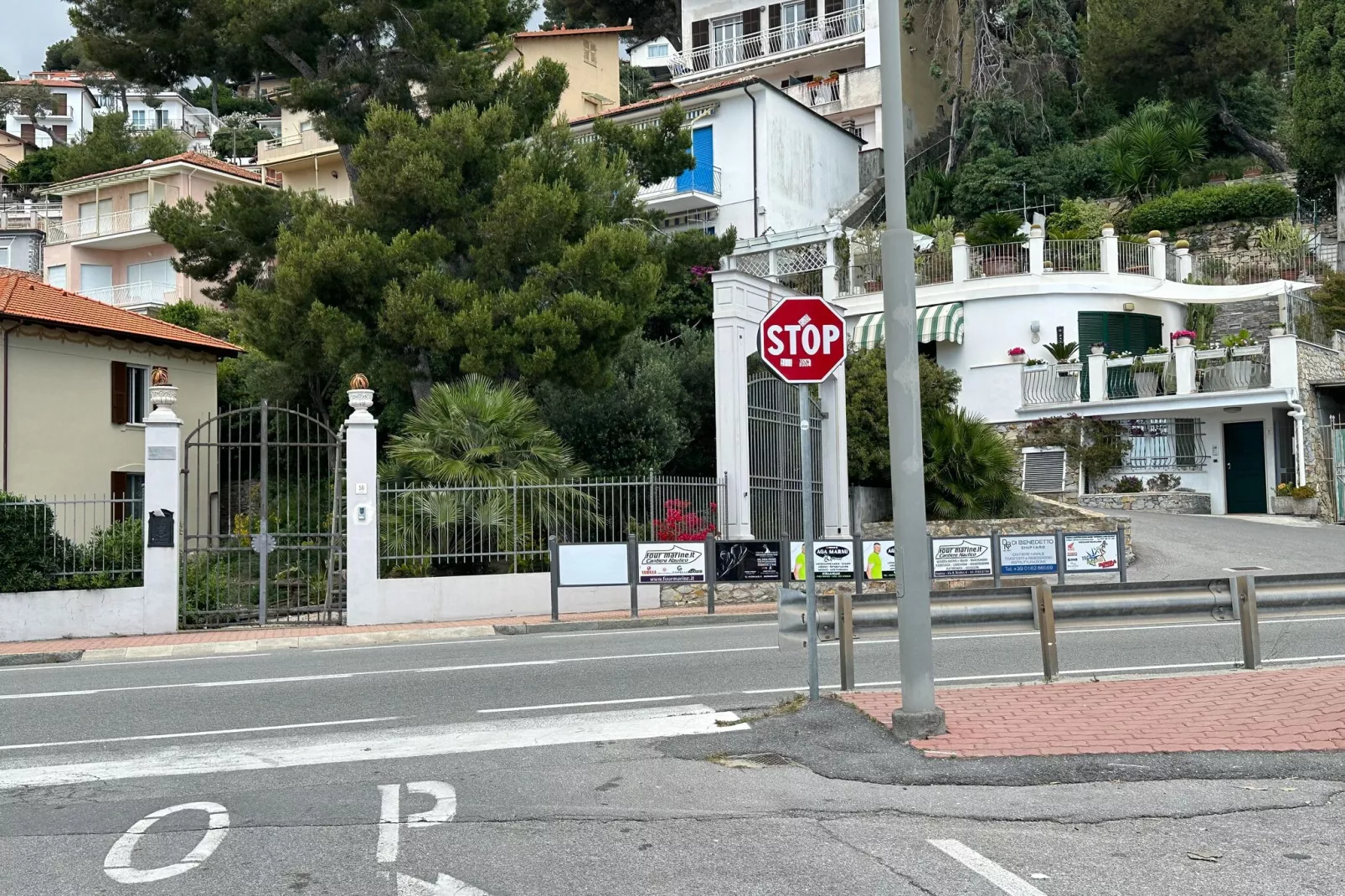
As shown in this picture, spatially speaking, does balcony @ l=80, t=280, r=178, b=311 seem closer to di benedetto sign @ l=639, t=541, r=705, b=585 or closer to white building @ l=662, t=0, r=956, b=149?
white building @ l=662, t=0, r=956, b=149

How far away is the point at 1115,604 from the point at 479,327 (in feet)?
42.9

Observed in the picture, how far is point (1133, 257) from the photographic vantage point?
3428cm

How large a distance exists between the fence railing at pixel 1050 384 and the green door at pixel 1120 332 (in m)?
0.89

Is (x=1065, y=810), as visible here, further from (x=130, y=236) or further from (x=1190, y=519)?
(x=130, y=236)

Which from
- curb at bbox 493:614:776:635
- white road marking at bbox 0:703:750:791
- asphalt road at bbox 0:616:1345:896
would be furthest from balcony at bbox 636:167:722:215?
white road marking at bbox 0:703:750:791

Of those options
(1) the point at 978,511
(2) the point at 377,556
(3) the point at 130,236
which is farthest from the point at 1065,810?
(3) the point at 130,236

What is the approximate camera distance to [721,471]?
20859 mm

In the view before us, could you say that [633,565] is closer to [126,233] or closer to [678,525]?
[678,525]

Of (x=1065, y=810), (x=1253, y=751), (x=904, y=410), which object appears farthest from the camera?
(x=904, y=410)

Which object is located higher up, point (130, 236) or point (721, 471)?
point (130, 236)

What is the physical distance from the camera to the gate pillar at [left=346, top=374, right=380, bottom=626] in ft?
60.2

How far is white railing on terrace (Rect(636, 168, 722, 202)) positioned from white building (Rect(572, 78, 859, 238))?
0.03 meters

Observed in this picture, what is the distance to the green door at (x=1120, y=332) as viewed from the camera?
33.3 m

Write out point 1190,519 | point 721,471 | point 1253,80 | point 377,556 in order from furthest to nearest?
point 1253,80 → point 1190,519 → point 721,471 → point 377,556
